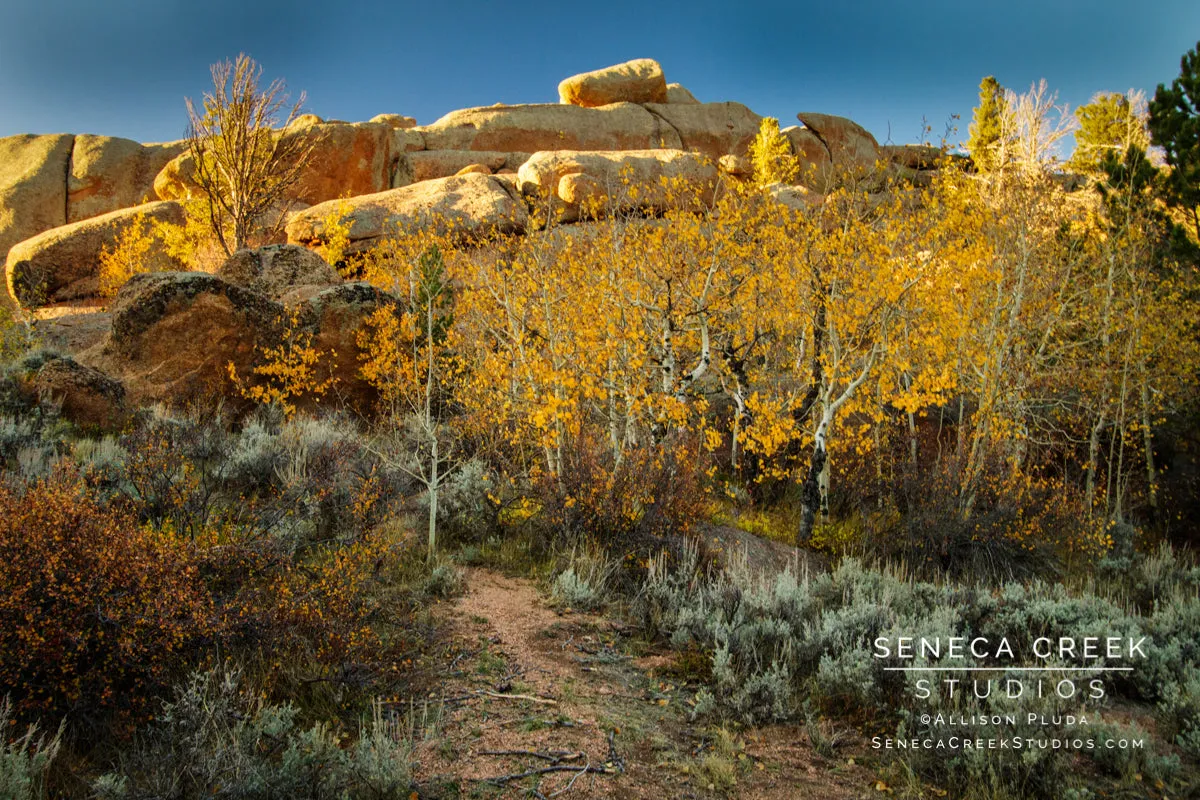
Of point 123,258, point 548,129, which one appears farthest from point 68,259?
point 548,129

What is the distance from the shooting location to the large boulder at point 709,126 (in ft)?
146

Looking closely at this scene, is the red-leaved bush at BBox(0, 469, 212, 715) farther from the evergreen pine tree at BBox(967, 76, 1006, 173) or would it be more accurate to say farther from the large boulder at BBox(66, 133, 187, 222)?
the evergreen pine tree at BBox(967, 76, 1006, 173)

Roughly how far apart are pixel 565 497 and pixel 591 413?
437 cm

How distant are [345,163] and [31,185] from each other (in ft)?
44.6

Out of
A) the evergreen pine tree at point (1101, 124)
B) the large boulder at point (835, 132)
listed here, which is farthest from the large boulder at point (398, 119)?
the evergreen pine tree at point (1101, 124)

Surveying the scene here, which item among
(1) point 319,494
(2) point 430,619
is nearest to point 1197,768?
(2) point 430,619

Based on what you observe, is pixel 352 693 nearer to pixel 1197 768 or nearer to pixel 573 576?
pixel 573 576

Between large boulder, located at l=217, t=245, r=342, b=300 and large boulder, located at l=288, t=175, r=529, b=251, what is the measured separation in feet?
30.1

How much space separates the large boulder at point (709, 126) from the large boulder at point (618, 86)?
5.99 ft

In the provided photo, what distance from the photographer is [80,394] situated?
34.4 ft

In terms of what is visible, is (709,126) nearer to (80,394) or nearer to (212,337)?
(212,337)

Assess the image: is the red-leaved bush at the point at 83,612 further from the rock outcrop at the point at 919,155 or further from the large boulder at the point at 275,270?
the large boulder at the point at 275,270

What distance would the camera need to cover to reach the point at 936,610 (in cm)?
611

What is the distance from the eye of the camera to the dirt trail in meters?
3.96
